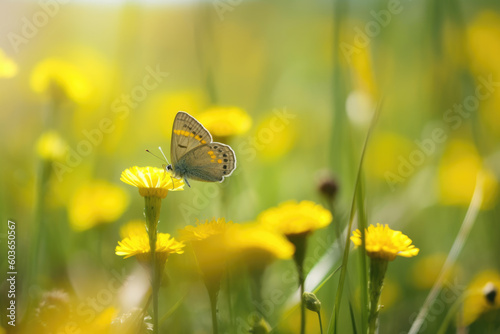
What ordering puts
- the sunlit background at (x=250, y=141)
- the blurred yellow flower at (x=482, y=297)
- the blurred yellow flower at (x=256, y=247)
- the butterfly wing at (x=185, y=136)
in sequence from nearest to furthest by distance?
the blurred yellow flower at (x=256, y=247) → the blurred yellow flower at (x=482, y=297) → the butterfly wing at (x=185, y=136) → the sunlit background at (x=250, y=141)

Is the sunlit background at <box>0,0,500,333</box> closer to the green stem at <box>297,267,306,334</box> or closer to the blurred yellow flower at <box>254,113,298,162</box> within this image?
the blurred yellow flower at <box>254,113,298,162</box>

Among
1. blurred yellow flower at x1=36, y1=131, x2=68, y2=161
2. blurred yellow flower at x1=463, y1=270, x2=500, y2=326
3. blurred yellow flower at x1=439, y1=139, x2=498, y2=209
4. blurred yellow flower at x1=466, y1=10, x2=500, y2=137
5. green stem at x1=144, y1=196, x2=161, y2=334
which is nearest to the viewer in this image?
green stem at x1=144, y1=196, x2=161, y2=334

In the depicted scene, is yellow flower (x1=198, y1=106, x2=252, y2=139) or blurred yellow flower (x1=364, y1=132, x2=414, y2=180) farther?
blurred yellow flower (x1=364, y1=132, x2=414, y2=180)

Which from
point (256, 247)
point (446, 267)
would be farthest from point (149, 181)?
point (446, 267)

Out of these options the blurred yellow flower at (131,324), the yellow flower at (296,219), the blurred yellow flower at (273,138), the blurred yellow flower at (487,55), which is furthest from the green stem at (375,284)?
the blurred yellow flower at (487,55)

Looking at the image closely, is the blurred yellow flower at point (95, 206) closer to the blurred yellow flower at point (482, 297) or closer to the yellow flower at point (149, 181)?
the yellow flower at point (149, 181)

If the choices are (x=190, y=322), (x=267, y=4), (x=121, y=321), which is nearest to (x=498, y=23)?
(x=267, y=4)

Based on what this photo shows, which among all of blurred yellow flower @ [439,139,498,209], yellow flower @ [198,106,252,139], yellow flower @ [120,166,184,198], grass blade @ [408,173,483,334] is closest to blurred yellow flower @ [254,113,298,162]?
blurred yellow flower @ [439,139,498,209]
